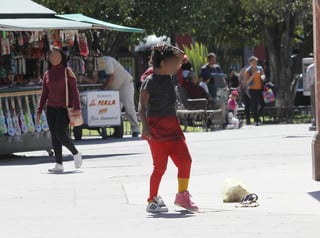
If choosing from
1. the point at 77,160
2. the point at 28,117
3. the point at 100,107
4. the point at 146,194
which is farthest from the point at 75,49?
the point at 146,194

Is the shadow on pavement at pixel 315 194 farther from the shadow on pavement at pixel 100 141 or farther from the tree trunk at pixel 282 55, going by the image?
the tree trunk at pixel 282 55

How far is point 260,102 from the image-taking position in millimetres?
28766

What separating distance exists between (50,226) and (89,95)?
13.0 meters

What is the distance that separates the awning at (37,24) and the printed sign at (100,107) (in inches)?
145

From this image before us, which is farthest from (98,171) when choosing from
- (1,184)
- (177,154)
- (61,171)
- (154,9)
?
(154,9)

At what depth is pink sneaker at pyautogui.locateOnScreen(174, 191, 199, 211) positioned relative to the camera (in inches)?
432

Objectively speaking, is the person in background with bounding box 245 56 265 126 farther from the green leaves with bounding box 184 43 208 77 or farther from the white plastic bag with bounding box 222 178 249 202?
the white plastic bag with bounding box 222 178 249 202

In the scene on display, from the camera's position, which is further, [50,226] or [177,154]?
[177,154]

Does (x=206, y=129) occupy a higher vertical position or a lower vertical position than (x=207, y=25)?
lower

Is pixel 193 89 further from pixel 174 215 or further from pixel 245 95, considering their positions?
pixel 174 215

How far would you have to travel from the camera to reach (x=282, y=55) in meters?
37.6

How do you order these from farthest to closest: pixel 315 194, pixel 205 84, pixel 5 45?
1. pixel 205 84
2. pixel 5 45
3. pixel 315 194

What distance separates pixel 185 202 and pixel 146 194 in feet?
5.37

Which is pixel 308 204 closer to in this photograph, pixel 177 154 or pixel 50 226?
pixel 177 154
